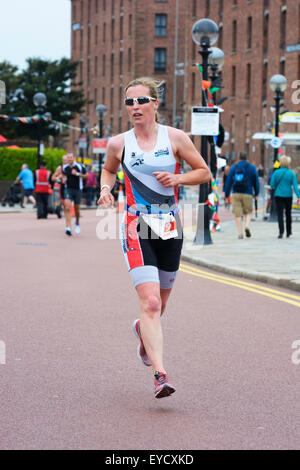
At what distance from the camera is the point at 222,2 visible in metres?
71.8

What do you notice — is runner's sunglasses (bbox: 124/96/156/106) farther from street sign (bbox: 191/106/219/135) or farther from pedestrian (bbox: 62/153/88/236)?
pedestrian (bbox: 62/153/88/236)

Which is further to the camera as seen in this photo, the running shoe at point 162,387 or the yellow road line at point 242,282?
the yellow road line at point 242,282

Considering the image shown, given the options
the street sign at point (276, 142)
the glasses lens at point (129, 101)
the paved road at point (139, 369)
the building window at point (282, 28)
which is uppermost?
the building window at point (282, 28)

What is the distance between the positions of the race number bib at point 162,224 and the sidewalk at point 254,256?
20.2 ft

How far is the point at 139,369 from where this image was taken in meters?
7.19

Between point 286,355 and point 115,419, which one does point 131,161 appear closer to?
point 115,419

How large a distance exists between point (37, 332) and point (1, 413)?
2.98 m

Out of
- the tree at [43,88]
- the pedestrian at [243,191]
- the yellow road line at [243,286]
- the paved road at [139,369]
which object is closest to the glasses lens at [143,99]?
the paved road at [139,369]

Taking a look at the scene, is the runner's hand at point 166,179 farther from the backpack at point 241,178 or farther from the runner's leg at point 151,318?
the backpack at point 241,178

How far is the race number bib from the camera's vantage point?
20.4ft

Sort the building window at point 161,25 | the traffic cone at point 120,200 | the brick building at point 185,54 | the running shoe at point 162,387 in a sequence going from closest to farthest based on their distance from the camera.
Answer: the running shoe at point 162,387 < the traffic cone at point 120,200 < the brick building at point 185,54 < the building window at point 161,25

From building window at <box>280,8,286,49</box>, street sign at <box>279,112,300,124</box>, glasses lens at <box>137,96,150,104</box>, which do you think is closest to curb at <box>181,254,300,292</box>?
glasses lens at <box>137,96,150,104</box>

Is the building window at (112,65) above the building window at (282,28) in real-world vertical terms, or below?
above

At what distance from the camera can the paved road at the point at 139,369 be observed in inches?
210
